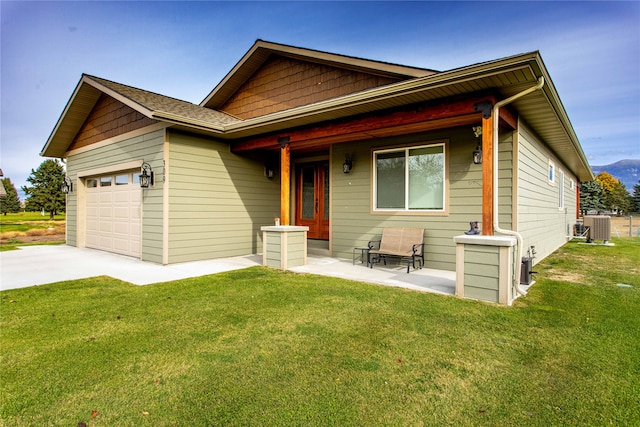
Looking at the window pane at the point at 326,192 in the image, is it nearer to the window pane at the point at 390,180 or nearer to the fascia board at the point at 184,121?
the window pane at the point at 390,180

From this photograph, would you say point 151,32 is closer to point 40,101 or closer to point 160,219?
point 160,219

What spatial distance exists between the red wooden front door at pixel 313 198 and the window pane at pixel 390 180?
198 cm

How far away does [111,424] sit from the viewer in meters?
1.78

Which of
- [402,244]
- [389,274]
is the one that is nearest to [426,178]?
[402,244]

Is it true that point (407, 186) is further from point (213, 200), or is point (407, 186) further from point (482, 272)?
point (213, 200)

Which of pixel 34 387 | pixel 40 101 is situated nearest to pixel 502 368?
pixel 34 387

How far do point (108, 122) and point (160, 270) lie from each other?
490 centimetres

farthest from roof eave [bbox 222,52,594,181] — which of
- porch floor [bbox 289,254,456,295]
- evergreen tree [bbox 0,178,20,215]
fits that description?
evergreen tree [bbox 0,178,20,215]

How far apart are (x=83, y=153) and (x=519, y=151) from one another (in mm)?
11092

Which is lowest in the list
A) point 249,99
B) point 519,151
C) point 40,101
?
point 519,151

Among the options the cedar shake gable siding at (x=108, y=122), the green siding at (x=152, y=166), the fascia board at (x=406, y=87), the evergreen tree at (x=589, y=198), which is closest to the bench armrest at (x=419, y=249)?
the fascia board at (x=406, y=87)

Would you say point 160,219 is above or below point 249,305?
above

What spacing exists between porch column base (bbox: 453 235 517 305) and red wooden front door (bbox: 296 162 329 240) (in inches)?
184

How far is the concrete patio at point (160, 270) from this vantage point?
5.13m
